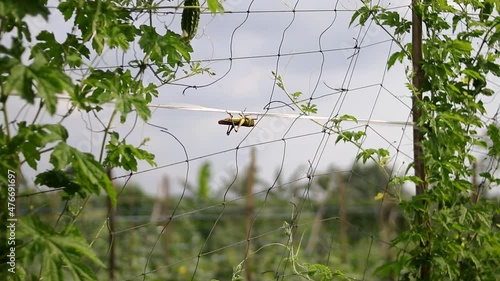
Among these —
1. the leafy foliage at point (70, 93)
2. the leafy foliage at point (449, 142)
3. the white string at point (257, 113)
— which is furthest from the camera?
the leafy foliage at point (449, 142)

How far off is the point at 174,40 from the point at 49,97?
628mm

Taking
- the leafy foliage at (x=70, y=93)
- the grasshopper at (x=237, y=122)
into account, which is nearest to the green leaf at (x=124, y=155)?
the leafy foliage at (x=70, y=93)

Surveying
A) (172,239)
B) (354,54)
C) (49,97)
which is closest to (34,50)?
(49,97)

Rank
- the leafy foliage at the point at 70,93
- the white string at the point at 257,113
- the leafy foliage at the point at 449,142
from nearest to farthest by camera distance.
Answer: the leafy foliage at the point at 70,93 < the white string at the point at 257,113 < the leafy foliage at the point at 449,142

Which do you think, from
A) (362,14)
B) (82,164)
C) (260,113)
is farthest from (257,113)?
(82,164)

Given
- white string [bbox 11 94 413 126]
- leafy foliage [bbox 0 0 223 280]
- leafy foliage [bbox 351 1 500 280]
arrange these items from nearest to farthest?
leafy foliage [bbox 0 0 223 280]
white string [bbox 11 94 413 126]
leafy foliage [bbox 351 1 500 280]

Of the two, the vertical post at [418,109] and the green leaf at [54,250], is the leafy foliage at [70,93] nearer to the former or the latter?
the green leaf at [54,250]

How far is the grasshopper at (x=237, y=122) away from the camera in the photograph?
263 cm

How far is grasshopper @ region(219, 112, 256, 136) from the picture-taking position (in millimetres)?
2633

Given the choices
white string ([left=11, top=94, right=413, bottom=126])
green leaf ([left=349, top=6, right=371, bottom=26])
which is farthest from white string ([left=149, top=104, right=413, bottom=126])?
green leaf ([left=349, top=6, right=371, bottom=26])

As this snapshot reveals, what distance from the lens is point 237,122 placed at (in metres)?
2.66

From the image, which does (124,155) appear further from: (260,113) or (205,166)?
(205,166)

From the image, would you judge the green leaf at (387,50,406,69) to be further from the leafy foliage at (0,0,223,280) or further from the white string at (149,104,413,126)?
the leafy foliage at (0,0,223,280)

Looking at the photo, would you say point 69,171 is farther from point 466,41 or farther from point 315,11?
point 466,41
